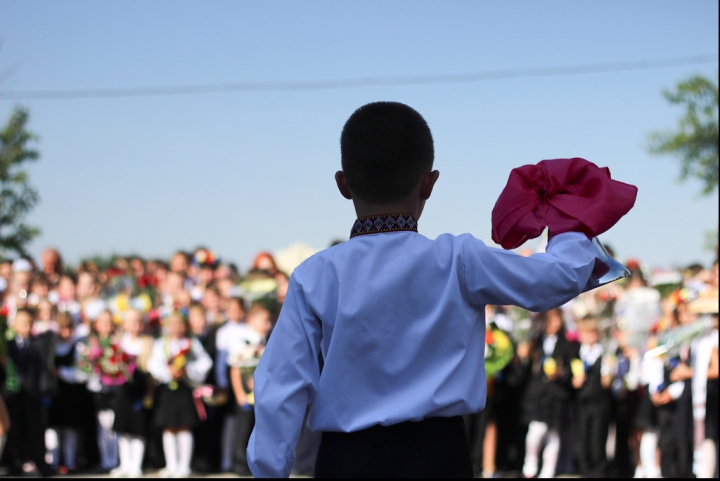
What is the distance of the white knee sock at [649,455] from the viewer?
26.9 feet

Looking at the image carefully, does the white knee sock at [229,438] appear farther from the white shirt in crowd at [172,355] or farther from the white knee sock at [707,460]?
the white knee sock at [707,460]

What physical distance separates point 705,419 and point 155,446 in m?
5.43

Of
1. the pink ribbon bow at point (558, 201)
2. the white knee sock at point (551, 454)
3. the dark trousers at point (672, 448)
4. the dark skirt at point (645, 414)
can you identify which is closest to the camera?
the pink ribbon bow at point (558, 201)

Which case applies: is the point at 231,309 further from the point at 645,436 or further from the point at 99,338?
the point at 645,436

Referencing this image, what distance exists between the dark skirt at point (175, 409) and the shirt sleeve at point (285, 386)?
703cm

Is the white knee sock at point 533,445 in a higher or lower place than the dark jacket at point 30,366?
lower

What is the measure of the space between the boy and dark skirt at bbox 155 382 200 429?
7.05m

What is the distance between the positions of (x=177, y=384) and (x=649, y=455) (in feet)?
15.1

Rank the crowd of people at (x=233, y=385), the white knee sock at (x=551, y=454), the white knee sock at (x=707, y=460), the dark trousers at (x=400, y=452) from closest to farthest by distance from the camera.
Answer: the dark trousers at (x=400, y=452) → the white knee sock at (x=707, y=460) → the crowd of people at (x=233, y=385) → the white knee sock at (x=551, y=454)

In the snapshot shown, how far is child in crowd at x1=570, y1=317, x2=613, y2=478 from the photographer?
864cm

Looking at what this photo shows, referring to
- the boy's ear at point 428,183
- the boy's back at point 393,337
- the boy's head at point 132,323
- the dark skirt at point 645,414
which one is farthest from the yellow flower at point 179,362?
the boy's ear at point 428,183

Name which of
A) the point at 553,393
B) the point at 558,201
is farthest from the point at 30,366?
the point at 558,201

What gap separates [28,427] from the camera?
8867 mm

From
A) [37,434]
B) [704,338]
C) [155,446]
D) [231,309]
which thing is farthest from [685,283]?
[37,434]
